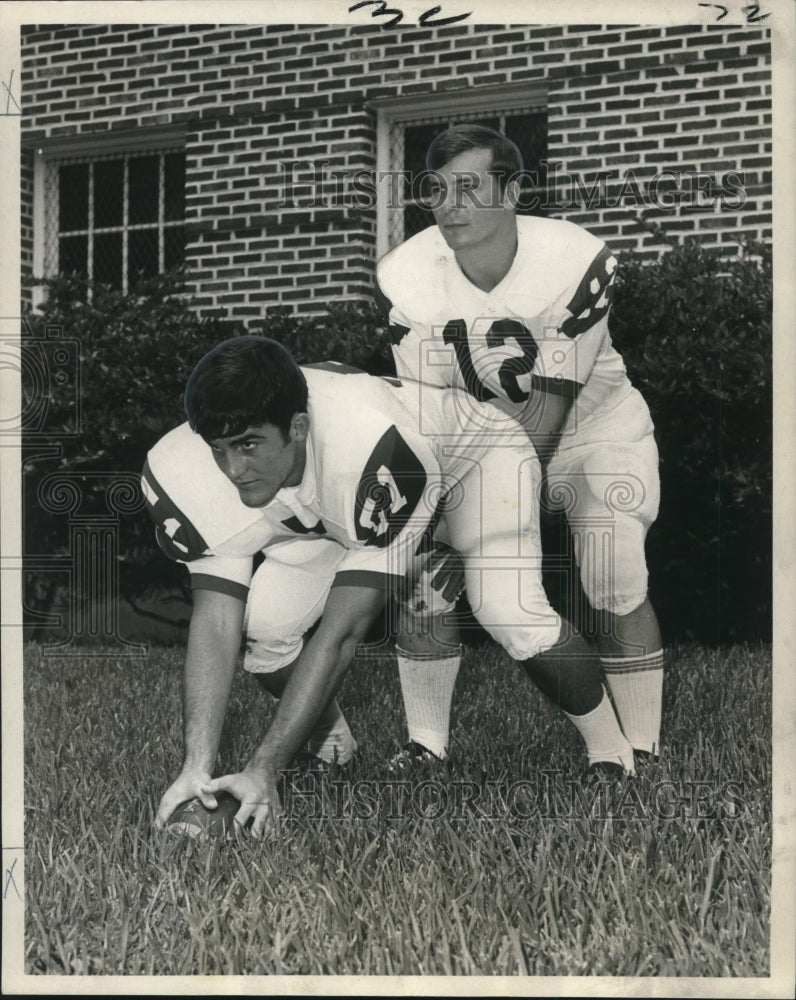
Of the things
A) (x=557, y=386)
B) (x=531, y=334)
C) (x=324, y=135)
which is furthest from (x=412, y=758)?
(x=324, y=135)

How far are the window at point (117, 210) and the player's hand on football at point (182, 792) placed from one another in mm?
2438

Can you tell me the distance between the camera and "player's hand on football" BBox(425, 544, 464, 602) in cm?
355

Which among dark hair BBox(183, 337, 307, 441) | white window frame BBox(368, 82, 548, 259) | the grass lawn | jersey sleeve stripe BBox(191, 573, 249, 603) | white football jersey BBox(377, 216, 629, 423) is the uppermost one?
white window frame BBox(368, 82, 548, 259)

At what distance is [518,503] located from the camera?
137 inches

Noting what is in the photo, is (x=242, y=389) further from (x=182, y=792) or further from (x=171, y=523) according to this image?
(x=182, y=792)

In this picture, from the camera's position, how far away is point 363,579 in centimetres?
323

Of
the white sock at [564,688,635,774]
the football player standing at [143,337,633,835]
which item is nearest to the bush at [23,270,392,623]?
the football player standing at [143,337,633,835]

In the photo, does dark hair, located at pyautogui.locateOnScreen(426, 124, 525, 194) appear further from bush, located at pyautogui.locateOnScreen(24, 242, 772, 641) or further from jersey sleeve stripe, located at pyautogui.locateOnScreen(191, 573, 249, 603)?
jersey sleeve stripe, located at pyautogui.locateOnScreen(191, 573, 249, 603)

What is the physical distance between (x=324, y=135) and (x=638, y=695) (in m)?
2.50

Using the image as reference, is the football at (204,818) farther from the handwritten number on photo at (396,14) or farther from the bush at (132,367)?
the handwritten number on photo at (396,14)

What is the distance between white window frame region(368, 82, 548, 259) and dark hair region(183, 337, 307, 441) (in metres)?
1.33

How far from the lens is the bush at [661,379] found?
14.8 feet

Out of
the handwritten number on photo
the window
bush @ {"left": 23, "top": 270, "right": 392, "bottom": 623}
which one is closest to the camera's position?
the handwritten number on photo

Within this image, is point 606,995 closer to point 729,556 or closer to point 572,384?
point 572,384
